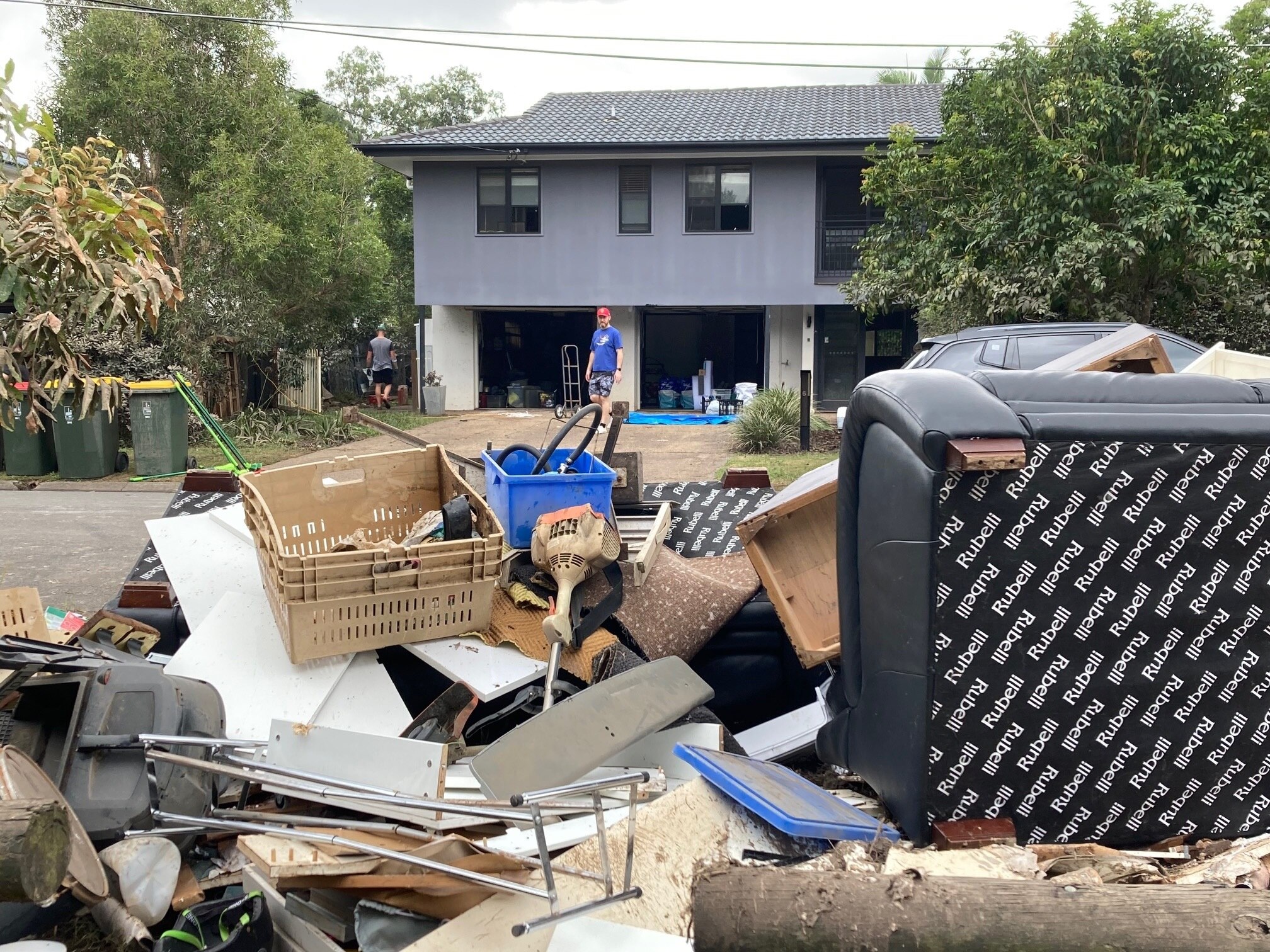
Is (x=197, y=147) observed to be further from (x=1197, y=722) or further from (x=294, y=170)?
(x=1197, y=722)

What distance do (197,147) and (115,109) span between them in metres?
1.15

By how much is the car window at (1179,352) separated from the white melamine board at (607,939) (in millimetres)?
8145

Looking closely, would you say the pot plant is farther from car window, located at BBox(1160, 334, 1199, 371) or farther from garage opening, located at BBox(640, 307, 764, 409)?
car window, located at BBox(1160, 334, 1199, 371)

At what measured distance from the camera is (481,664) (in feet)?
11.9

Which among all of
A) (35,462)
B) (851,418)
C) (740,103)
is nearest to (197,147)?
(35,462)

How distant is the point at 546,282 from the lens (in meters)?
20.7

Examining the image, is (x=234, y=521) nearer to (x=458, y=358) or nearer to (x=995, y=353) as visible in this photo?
(x=995, y=353)

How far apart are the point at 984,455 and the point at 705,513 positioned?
275cm

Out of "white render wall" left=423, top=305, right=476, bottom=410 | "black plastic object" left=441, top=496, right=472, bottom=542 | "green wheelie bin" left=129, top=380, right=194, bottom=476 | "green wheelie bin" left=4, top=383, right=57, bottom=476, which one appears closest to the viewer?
"black plastic object" left=441, top=496, right=472, bottom=542

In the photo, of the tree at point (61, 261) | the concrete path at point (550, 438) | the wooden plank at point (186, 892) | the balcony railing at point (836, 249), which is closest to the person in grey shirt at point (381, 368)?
the concrete path at point (550, 438)

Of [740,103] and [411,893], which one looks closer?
[411,893]

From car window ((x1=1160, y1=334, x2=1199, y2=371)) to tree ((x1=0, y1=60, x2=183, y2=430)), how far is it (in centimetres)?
826

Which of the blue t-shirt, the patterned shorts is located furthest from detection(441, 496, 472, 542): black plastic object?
the blue t-shirt

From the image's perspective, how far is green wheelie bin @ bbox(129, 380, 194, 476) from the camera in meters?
11.6
